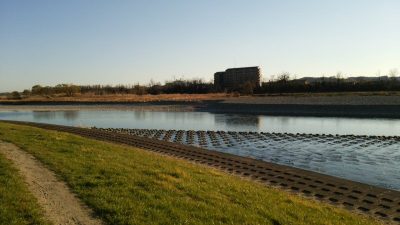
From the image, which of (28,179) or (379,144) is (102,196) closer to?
(28,179)

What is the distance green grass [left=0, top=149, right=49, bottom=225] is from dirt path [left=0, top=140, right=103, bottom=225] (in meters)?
0.20

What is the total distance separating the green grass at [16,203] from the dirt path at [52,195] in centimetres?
20

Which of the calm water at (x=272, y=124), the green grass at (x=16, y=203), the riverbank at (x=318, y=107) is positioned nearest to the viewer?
the green grass at (x=16, y=203)

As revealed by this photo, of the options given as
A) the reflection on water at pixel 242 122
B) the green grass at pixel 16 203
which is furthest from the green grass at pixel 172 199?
the reflection on water at pixel 242 122

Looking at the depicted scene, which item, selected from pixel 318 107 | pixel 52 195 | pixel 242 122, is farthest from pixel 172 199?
pixel 318 107

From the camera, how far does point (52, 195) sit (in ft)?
33.0

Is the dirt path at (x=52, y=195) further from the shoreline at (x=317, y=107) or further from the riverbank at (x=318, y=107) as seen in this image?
the riverbank at (x=318, y=107)

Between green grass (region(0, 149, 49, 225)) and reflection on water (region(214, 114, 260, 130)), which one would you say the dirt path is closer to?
green grass (region(0, 149, 49, 225))

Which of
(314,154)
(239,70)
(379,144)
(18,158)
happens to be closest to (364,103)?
(379,144)

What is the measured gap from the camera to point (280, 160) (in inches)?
918

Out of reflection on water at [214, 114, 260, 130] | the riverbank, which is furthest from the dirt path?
the riverbank

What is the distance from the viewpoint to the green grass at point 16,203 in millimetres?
8008

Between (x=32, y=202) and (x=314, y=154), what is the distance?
64.2 ft

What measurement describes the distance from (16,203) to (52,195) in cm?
113
